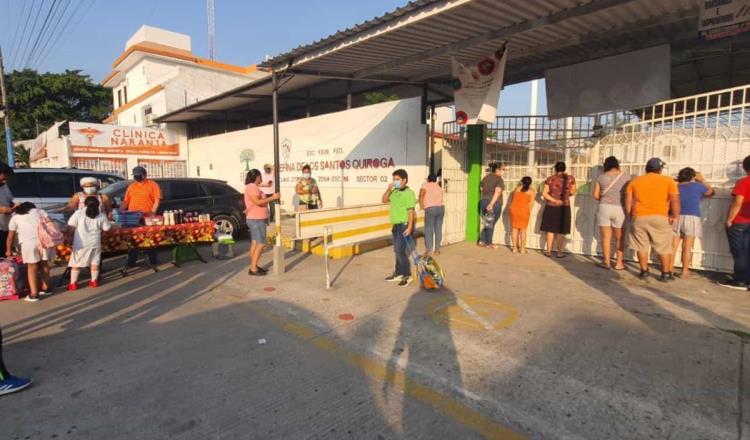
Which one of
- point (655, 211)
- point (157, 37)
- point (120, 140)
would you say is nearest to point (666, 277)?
point (655, 211)

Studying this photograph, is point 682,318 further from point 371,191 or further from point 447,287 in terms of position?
point 371,191

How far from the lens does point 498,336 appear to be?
3.82 meters

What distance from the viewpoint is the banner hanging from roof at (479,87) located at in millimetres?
6418

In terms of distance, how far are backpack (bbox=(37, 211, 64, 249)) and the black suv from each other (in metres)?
3.07

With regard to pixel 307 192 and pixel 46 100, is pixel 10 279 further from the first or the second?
pixel 46 100

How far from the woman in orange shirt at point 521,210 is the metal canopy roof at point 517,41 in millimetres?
2410

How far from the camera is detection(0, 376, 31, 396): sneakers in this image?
115 inches

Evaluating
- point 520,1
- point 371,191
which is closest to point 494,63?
point 520,1

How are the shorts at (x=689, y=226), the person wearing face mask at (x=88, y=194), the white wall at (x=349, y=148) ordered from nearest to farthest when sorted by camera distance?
the shorts at (x=689, y=226) < the person wearing face mask at (x=88, y=194) < the white wall at (x=349, y=148)

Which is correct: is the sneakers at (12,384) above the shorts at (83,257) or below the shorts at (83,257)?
below

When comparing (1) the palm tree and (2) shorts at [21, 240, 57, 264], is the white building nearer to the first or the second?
(1) the palm tree

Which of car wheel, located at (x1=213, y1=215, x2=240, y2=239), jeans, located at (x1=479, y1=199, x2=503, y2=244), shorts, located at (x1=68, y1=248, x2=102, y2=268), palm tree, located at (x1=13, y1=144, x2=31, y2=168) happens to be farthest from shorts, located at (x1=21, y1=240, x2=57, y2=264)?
palm tree, located at (x1=13, y1=144, x2=31, y2=168)

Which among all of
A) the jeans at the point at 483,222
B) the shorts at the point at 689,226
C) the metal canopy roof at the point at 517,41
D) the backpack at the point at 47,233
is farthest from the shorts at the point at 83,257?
the shorts at the point at 689,226

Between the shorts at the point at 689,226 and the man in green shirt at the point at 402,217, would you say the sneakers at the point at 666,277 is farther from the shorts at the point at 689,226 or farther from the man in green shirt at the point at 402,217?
the man in green shirt at the point at 402,217
